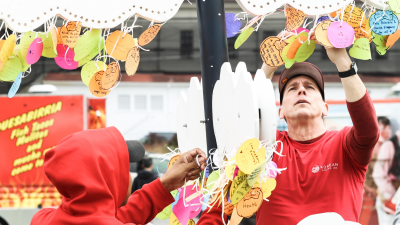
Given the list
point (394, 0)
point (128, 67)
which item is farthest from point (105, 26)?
point (394, 0)

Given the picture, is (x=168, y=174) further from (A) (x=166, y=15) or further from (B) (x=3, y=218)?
(B) (x=3, y=218)

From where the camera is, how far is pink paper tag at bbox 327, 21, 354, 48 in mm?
1219

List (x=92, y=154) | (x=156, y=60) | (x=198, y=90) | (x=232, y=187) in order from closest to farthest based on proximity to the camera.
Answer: (x=232, y=187)
(x=92, y=154)
(x=198, y=90)
(x=156, y=60)

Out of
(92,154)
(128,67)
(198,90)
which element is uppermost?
(128,67)

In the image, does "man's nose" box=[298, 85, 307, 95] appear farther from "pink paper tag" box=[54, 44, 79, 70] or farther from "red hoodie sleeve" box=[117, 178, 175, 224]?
"pink paper tag" box=[54, 44, 79, 70]

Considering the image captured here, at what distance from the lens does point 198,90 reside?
1.47 metres

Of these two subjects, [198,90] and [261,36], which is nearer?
[198,90]

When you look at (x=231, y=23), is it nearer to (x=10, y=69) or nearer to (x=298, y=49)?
(x=298, y=49)

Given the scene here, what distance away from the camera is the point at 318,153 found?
1617 mm

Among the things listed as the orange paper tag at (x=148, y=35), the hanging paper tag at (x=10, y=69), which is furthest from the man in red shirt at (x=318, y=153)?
the hanging paper tag at (x=10, y=69)

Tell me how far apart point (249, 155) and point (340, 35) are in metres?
0.52

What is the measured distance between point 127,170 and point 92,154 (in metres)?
0.21

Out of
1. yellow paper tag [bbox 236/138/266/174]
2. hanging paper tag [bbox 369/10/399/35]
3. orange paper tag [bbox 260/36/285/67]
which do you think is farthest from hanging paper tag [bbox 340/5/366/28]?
yellow paper tag [bbox 236/138/266/174]

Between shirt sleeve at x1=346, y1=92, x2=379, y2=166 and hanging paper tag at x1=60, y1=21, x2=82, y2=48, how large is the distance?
3.59 ft
